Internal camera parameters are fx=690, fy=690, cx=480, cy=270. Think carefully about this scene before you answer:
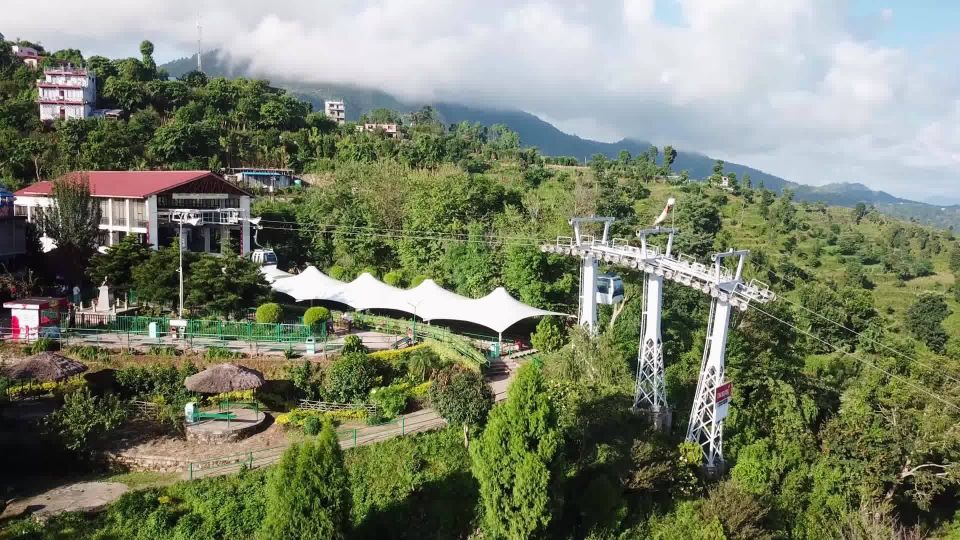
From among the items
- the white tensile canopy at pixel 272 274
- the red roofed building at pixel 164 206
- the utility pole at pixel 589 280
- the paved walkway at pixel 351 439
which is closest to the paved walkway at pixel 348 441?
the paved walkway at pixel 351 439

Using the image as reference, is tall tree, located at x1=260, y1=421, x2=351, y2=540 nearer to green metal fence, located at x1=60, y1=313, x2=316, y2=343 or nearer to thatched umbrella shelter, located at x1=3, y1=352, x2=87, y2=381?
thatched umbrella shelter, located at x1=3, y1=352, x2=87, y2=381

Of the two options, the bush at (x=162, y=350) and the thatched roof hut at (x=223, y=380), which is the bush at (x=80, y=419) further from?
the bush at (x=162, y=350)

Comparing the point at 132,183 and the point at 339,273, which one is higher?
the point at 132,183

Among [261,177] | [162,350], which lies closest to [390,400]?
[162,350]

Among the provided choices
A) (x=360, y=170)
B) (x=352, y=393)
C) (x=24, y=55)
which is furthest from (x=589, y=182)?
(x=24, y=55)

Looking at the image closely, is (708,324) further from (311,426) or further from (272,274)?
(272,274)

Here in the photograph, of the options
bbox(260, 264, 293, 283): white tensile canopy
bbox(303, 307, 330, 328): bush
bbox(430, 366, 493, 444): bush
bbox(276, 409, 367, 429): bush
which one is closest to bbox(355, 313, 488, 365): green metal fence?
bbox(303, 307, 330, 328): bush
